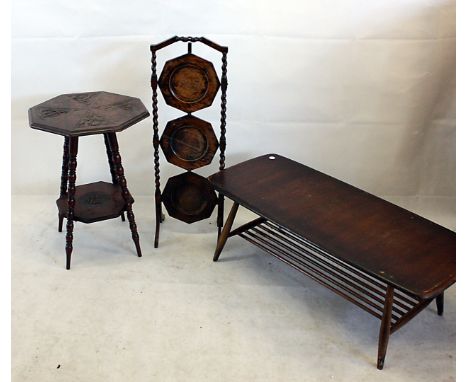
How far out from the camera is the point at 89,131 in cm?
263

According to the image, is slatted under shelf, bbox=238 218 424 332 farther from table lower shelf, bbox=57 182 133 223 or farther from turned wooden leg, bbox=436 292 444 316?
table lower shelf, bbox=57 182 133 223

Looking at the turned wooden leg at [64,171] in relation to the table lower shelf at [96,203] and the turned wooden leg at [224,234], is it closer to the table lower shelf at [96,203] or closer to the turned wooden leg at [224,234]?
the table lower shelf at [96,203]

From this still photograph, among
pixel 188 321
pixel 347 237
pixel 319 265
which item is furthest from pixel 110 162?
pixel 347 237

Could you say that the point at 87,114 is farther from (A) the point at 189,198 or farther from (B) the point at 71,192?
(A) the point at 189,198

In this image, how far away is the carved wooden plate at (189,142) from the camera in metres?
3.01

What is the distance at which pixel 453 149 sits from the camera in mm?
3443

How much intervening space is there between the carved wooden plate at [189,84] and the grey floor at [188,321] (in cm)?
73

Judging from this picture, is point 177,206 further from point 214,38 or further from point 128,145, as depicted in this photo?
point 214,38

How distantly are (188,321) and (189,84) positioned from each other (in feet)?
3.61

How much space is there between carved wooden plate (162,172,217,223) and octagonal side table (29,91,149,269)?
244 millimetres

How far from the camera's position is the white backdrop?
3.15m

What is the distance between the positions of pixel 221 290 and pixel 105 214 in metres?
0.68

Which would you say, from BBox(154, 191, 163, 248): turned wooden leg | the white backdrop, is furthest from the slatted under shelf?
the white backdrop
